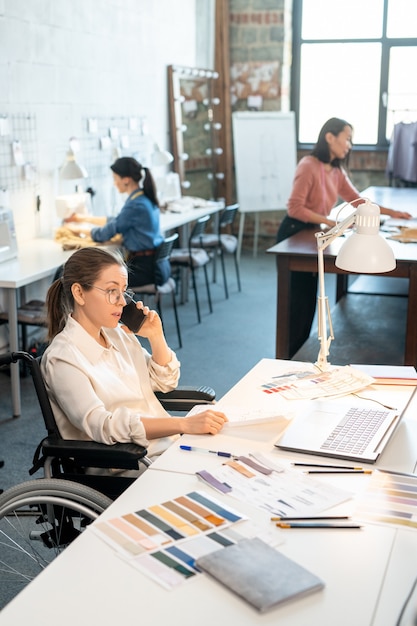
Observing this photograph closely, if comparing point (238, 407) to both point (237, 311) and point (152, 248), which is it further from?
point (237, 311)

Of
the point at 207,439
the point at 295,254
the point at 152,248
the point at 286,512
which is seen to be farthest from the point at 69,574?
the point at 152,248

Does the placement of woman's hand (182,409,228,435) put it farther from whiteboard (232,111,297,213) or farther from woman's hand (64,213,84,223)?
whiteboard (232,111,297,213)

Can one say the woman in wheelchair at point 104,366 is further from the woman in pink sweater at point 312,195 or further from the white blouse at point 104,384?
the woman in pink sweater at point 312,195

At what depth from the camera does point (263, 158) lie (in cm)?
813

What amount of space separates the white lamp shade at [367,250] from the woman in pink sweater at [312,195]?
2.14 meters

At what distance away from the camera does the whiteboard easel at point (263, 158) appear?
317 inches

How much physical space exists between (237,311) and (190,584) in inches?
190

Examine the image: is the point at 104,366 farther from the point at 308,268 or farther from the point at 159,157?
the point at 159,157

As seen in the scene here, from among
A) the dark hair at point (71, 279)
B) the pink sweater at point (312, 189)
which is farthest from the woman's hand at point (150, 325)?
the pink sweater at point (312, 189)

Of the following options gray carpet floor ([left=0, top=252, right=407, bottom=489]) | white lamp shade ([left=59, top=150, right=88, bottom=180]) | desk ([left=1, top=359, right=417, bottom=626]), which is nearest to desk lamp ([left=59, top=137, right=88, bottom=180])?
white lamp shade ([left=59, top=150, right=88, bottom=180])

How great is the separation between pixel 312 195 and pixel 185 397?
244cm

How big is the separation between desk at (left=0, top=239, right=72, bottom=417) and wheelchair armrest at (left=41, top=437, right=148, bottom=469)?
1926mm

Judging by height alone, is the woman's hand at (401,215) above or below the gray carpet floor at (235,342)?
above

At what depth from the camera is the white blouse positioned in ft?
7.05
